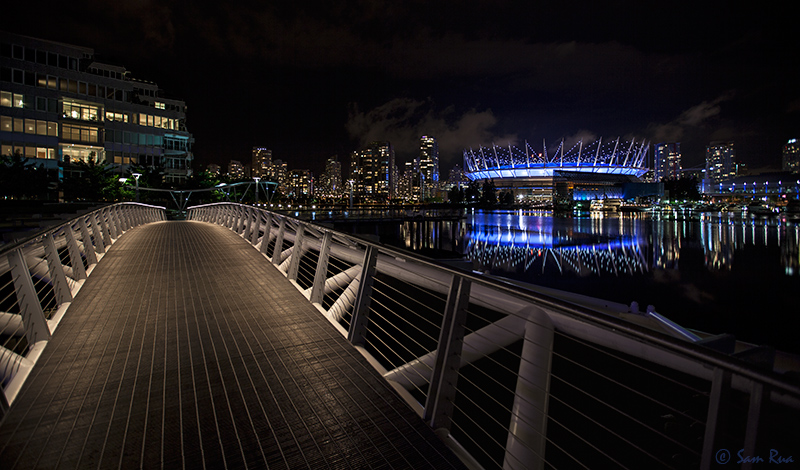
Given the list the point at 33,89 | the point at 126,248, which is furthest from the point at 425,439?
the point at 33,89

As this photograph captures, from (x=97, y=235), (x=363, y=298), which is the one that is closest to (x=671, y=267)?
(x=363, y=298)

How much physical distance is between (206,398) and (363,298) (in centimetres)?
158

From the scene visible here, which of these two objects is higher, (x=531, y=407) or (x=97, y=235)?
(x=97, y=235)

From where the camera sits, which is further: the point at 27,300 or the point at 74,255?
the point at 74,255

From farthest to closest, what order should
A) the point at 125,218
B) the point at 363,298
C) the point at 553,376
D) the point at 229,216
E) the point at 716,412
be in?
1. the point at 229,216
2. the point at 125,218
3. the point at 363,298
4. the point at 553,376
5. the point at 716,412

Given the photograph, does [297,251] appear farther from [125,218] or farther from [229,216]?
[125,218]

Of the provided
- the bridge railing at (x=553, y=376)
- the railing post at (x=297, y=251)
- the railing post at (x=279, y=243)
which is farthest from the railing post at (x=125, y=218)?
the railing post at (x=297, y=251)

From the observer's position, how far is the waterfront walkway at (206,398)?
2.36 m

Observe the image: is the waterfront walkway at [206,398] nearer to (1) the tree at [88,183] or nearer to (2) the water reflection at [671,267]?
(2) the water reflection at [671,267]

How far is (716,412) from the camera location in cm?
143

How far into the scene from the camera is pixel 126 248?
1036cm

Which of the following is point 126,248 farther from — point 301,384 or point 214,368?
point 301,384

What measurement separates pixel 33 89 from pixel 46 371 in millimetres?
47149

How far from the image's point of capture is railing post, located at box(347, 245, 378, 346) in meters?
3.93
